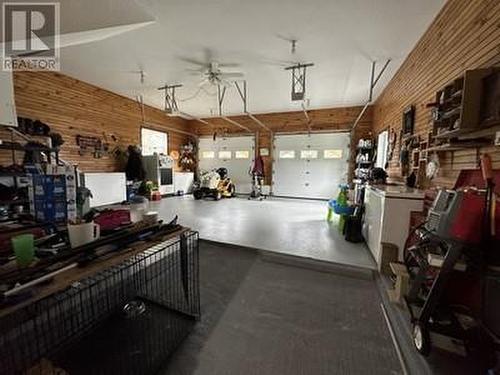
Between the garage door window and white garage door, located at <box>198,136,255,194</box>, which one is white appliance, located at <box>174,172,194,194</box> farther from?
the garage door window

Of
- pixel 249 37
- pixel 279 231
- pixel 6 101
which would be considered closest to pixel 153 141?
pixel 6 101

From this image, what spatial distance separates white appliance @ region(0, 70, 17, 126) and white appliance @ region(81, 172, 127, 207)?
95.9 inches

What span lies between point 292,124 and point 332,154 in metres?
1.85

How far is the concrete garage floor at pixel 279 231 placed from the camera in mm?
3012

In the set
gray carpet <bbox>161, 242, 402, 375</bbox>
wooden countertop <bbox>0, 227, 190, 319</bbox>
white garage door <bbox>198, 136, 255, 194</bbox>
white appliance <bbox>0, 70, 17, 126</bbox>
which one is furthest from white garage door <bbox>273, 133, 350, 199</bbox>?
wooden countertop <bbox>0, 227, 190, 319</bbox>

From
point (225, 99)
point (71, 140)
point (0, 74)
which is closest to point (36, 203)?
point (0, 74)

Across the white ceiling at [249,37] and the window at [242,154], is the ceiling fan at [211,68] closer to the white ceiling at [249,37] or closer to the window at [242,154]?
the white ceiling at [249,37]

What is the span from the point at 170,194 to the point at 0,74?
572 centimetres

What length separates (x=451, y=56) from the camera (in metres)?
2.51

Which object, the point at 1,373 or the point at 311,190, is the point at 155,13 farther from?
the point at 311,190

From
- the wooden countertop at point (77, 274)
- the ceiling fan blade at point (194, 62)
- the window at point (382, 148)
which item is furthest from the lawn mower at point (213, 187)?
the wooden countertop at point (77, 274)

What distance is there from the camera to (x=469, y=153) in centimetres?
209

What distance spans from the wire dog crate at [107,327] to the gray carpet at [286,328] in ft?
0.53

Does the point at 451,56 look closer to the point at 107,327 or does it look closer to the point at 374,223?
the point at 374,223
